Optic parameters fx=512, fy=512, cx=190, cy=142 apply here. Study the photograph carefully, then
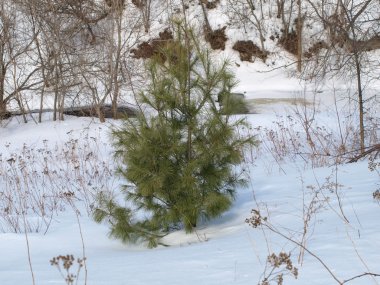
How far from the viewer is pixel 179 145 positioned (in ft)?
14.0

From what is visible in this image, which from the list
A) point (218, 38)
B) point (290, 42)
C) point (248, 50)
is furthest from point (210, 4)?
point (290, 42)

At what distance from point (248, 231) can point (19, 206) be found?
3414 mm

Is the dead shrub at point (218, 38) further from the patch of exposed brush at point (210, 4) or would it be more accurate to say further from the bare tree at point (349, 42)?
the bare tree at point (349, 42)

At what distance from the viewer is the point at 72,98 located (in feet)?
53.1

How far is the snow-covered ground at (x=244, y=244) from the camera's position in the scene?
267 centimetres

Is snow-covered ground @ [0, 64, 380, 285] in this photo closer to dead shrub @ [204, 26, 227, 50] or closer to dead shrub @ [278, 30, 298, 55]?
dead shrub @ [204, 26, 227, 50]

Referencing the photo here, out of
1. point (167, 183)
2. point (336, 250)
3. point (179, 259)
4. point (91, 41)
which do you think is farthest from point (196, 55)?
point (91, 41)

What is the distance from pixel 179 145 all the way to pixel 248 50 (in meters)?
18.4

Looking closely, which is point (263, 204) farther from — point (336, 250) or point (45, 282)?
point (45, 282)

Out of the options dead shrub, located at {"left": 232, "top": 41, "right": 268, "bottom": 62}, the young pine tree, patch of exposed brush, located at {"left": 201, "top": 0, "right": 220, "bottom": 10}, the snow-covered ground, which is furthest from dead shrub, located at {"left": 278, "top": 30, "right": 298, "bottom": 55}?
the young pine tree

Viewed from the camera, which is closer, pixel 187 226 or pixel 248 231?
pixel 248 231

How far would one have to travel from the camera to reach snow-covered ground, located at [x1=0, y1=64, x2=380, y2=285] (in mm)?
2674

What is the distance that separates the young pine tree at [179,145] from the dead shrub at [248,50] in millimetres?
17835

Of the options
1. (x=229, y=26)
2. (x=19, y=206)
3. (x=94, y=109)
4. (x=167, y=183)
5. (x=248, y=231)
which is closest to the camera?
(x=248, y=231)
